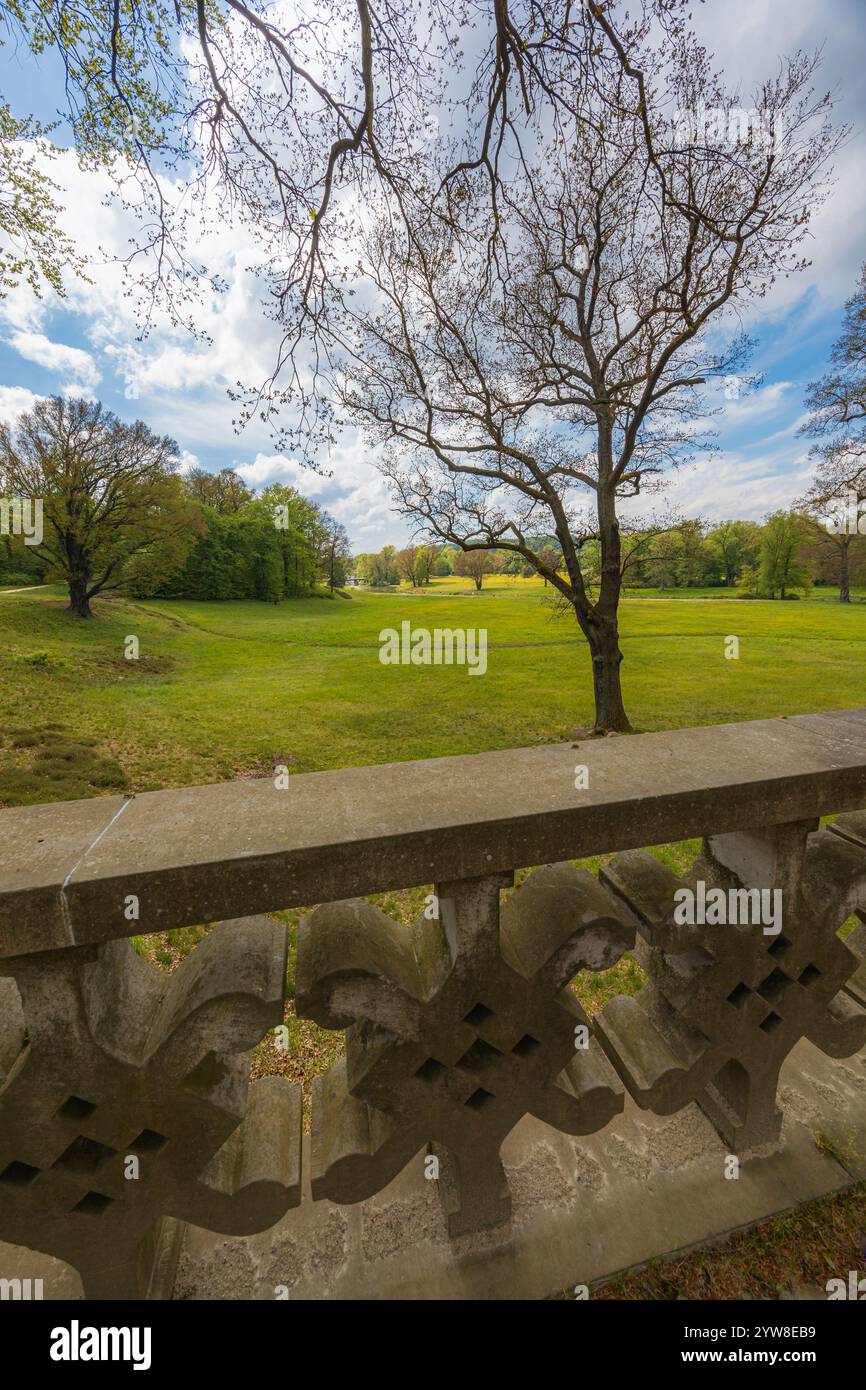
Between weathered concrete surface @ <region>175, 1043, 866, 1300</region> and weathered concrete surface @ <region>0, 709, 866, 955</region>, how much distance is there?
1.66 meters

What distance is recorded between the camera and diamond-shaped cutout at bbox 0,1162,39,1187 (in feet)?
4.45

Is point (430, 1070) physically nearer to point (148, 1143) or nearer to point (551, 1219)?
→ point (148, 1143)

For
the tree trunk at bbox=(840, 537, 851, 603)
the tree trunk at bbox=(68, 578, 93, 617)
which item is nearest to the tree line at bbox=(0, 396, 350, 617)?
the tree trunk at bbox=(68, 578, 93, 617)

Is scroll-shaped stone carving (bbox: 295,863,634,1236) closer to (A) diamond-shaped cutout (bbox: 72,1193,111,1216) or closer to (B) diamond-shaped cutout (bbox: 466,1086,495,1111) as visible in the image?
(B) diamond-shaped cutout (bbox: 466,1086,495,1111)

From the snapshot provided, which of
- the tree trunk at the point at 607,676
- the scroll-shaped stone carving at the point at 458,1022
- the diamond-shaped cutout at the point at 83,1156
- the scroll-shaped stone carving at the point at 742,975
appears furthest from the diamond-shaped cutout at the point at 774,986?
the tree trunk at the point at 607,676

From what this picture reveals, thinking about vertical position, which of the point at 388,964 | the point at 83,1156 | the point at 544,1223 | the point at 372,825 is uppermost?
the point at 372,825

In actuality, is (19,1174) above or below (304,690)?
above

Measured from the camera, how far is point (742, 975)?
6.00ft

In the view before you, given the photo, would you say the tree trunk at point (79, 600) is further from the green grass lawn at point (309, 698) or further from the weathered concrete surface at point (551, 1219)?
the weathered concrete surface at point (551, 1219)

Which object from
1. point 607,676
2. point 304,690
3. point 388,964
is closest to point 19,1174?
point 388,964

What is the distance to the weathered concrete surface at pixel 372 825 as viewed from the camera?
Result: 1086 mm

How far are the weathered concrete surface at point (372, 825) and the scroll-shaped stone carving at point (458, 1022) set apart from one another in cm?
25

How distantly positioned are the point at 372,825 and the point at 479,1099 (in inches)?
47.2
